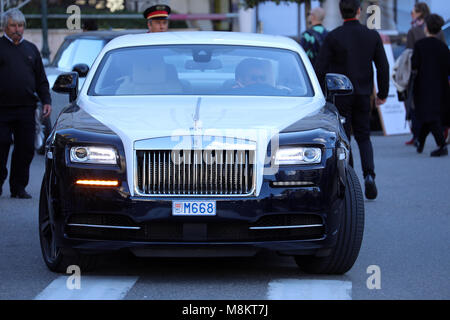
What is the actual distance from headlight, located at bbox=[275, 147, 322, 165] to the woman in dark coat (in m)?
9.48

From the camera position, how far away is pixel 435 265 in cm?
793

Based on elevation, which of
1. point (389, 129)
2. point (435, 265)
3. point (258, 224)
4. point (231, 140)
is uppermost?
point (231, 140)

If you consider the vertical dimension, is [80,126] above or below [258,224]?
above

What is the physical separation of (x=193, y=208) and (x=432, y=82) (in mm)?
10295

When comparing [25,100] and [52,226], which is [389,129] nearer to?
[25,100]

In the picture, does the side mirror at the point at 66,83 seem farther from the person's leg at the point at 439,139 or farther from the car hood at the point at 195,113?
the person's leg at the point at 439,139

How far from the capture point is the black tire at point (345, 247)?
289 inches

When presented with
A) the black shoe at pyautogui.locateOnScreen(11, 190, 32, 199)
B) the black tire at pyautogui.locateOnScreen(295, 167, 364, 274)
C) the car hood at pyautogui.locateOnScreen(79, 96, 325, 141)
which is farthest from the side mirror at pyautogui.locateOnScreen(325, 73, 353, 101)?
the black shoe at pyautogui.locateOnScreen(11, 190, 32, 199)

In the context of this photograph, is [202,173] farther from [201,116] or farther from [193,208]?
[201,116]

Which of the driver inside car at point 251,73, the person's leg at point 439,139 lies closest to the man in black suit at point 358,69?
the driver inside car at point 251,73

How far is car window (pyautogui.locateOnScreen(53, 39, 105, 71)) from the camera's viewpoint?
16203mm
